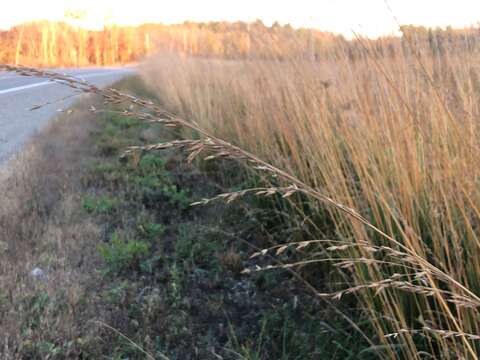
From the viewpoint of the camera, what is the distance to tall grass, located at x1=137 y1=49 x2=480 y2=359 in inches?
60.2

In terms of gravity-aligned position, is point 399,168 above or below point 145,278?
above

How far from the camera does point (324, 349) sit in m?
2.00

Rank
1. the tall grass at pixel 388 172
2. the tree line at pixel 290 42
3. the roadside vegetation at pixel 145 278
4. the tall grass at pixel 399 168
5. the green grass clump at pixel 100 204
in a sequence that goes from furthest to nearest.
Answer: the green grass clump at pixel 100 204, the tree line at pixel 290 42, the roadside vegetation at pixel 145 278, the tall grass at pixel 399 168, the tall grass at pixel 388 172

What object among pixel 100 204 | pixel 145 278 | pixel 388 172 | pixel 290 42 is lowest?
pixel 145 278

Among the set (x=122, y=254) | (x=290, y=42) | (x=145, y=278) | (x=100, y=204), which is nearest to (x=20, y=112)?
(x=100, y=204)

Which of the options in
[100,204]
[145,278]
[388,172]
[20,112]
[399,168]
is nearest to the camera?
[399,168]

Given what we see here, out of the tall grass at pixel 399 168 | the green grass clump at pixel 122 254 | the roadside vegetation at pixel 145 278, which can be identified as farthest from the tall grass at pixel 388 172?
the green grass clump at pixel 122 254

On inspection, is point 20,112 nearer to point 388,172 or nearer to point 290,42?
point 290,42

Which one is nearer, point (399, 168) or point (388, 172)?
point (399, 168)

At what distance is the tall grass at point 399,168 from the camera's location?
5.02 ft

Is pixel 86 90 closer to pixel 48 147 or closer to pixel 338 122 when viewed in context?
pixel 338 122

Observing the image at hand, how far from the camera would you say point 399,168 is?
2.04 m

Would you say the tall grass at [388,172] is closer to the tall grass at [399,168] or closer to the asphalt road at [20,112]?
the tall grass at [399,168]

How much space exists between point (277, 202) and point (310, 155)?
2.10 feet
